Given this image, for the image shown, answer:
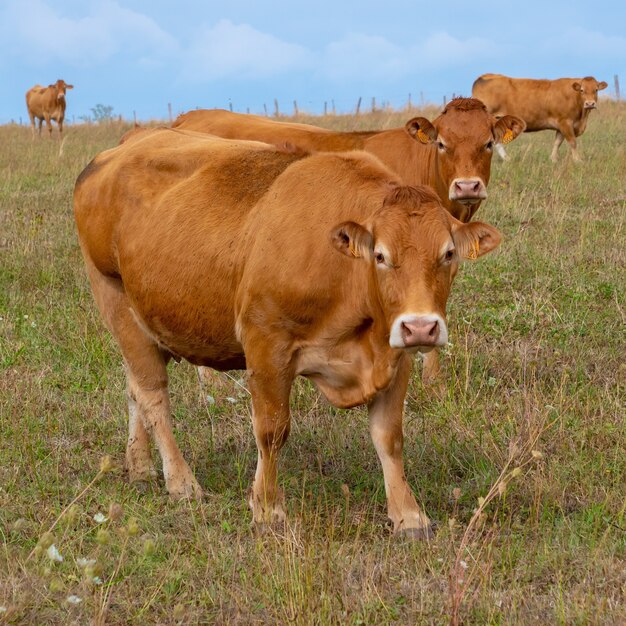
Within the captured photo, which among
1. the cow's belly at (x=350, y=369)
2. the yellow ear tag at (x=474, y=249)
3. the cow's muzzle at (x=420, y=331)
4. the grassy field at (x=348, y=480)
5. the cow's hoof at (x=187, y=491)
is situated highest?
the yellow ear tag at (x=474, y=249)

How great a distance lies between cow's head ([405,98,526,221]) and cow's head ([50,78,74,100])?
27.3 meters

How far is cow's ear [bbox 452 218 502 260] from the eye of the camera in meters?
4.48

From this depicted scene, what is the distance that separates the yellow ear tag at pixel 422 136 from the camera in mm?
8336

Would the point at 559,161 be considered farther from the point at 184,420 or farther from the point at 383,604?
the point at 383,604

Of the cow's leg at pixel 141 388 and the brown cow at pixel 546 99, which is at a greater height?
the brown cow at pixel 546 99

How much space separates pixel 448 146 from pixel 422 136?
0.30m

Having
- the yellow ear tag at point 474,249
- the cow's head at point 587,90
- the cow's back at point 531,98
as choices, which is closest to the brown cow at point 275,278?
the yellow ear tag at point 474,249

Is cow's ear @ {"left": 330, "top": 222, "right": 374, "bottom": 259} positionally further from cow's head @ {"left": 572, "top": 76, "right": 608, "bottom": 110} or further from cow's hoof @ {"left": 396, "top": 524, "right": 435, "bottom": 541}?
cow's head @ {"left": 572, "top": 76, "right": 608, "bottom": 110}

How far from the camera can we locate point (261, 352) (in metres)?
4.84

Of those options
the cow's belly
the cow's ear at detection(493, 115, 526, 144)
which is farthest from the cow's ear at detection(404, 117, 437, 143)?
the cow's belly

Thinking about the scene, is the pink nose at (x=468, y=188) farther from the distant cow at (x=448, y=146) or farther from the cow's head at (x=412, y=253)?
the cow's head at (x=412, y=253)

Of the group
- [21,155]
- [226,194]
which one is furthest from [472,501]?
[21,155]

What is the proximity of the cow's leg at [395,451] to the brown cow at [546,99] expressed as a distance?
650 inches

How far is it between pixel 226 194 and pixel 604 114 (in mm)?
26080
